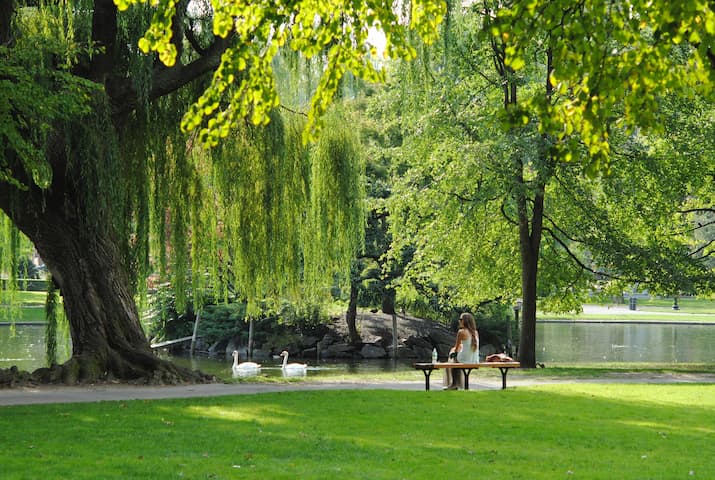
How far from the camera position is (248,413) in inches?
496

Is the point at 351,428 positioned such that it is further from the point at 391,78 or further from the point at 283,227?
the point at 391,78

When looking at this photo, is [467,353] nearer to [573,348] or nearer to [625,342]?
[573,348]

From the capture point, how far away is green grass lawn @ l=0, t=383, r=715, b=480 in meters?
8.60

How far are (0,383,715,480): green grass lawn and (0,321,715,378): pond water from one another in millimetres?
10410

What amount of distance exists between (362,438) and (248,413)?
2.58m

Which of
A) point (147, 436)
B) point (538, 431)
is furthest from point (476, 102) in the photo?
point (147, 436)

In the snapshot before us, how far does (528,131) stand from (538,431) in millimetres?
13426

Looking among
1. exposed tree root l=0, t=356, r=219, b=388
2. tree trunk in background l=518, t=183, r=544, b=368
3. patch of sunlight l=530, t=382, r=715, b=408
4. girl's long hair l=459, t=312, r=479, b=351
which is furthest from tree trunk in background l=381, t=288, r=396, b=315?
exposed tree root l=0, t=356, r=219, b=388

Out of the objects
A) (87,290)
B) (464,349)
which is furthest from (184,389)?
(464,349)

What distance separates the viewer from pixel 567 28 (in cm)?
541

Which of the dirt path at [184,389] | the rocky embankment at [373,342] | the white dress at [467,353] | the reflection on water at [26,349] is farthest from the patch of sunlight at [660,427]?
the rocky embankment at [373,342]

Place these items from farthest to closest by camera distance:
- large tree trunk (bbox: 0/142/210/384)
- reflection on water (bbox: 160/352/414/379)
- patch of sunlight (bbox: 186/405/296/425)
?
reflection on water (bbox: 160/352/414/379) < large tree trunk (bbox: 0/142/210/384) < patch of sunlight (bbox: 186/405/296/425)

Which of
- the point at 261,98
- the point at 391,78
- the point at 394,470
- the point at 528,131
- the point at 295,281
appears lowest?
the point at 394,470

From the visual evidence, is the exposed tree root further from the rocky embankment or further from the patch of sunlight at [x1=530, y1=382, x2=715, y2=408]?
the rocky embankment
